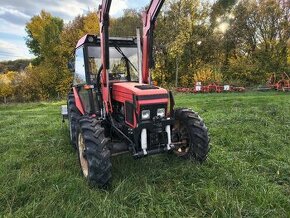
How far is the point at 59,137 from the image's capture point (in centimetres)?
775

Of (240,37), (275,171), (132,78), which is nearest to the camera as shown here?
(275,171)

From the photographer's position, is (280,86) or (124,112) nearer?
(124,112)

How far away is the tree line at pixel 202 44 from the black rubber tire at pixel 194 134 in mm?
19775

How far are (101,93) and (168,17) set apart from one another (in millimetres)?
→ 23307

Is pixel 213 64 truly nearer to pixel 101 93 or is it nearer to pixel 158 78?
pixel 158 78

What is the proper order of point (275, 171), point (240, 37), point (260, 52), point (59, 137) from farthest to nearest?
point (240, 37) < point (260, 52) < point (59, 137) < point (275, 171)

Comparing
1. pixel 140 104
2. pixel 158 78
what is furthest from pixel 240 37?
pixel 140 104

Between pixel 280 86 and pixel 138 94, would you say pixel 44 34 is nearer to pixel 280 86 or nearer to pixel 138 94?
pixel 280 86

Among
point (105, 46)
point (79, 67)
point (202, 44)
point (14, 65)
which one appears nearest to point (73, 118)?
point (79, 67)

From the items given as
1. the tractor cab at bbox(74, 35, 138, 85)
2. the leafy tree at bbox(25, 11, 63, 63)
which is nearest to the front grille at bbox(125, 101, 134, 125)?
the tractor cab at bbox(74, 35, 138, 85)

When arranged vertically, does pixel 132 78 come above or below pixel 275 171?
above

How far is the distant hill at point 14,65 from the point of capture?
62.2 m

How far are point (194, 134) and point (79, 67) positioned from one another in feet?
8.56

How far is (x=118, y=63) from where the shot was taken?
231 inches
